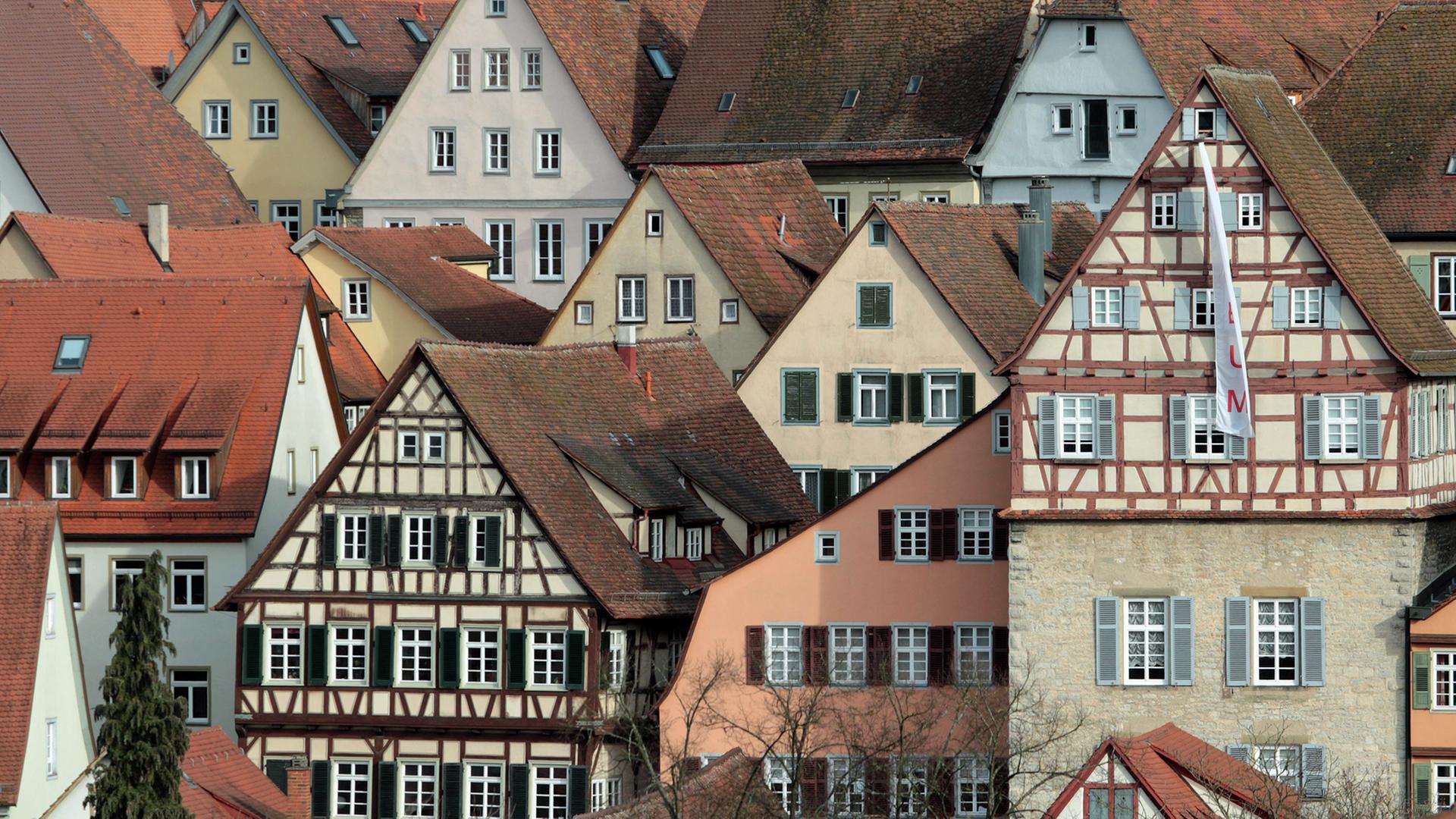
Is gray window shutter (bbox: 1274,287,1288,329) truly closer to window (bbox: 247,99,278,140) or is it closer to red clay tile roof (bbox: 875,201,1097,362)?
red clay tile roof (bbox: 875,201,1097,362)

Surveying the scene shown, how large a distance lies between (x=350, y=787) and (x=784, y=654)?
24.4 ft

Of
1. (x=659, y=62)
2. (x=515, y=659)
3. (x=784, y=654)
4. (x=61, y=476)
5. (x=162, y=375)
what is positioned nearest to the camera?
(x=784, y=654)

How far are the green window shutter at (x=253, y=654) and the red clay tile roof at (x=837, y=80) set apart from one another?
2435 cm

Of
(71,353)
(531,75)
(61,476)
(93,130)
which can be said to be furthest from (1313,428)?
(93,130)

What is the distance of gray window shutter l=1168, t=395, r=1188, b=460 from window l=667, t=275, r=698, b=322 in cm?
1843

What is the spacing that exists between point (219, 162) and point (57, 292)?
671 inches

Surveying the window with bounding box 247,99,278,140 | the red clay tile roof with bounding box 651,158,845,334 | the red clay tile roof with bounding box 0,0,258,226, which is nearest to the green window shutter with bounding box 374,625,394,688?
the red clay tile roof with bounding box 651,158,845,334

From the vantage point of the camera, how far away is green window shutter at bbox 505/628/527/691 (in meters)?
68.5

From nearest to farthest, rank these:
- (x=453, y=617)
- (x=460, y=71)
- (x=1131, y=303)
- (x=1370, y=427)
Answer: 1. (x=1370, y=427)
2. (x=1131, y=303)
3. (x=453, y=617)
4. (x=460, y=71)

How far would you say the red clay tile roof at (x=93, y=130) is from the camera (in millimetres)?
90250

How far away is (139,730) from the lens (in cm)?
6159

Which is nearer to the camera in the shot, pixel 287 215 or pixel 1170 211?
pixel 1170 211

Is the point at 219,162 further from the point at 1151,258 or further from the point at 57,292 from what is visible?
the point at 1151,258

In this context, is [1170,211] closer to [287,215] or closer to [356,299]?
[356,299]
